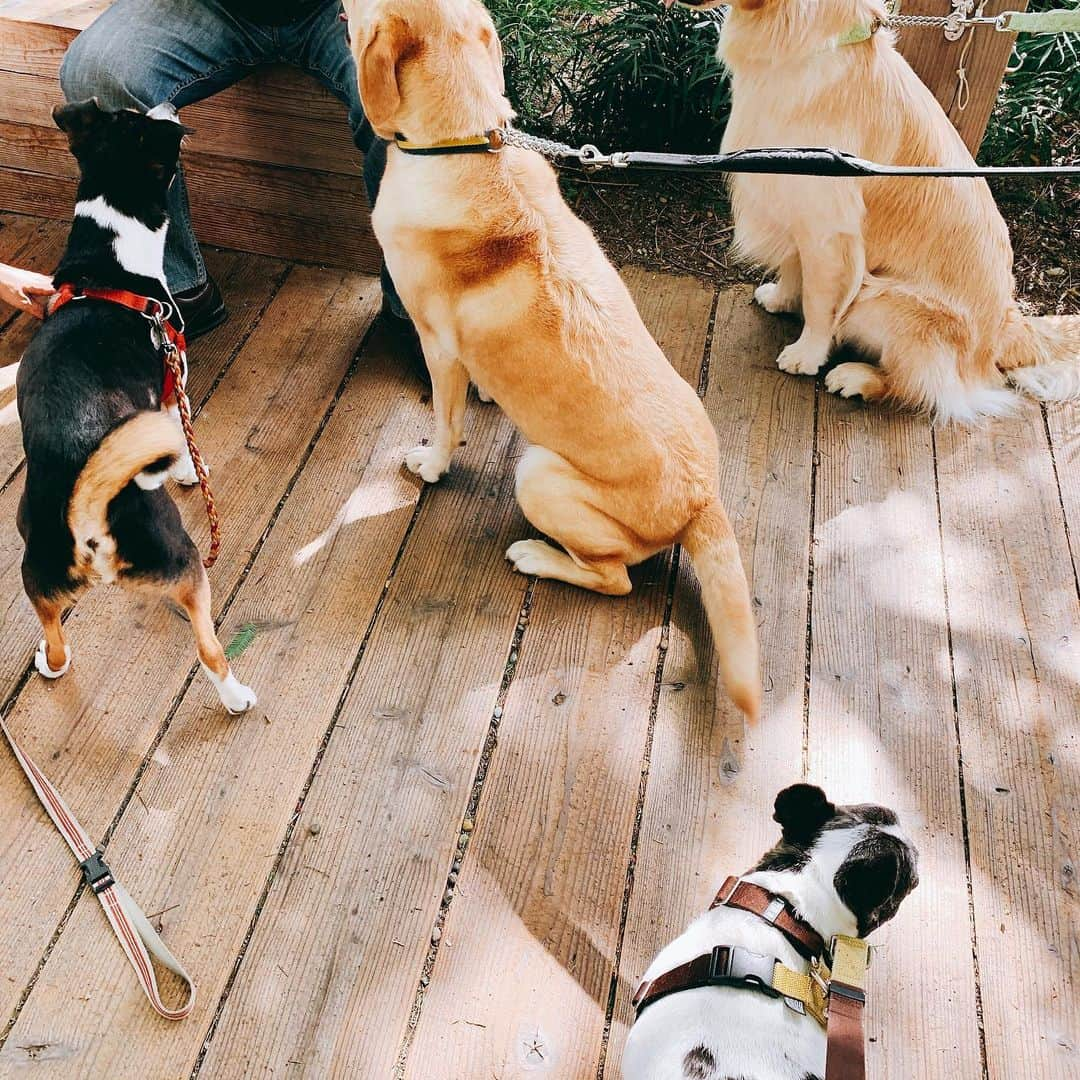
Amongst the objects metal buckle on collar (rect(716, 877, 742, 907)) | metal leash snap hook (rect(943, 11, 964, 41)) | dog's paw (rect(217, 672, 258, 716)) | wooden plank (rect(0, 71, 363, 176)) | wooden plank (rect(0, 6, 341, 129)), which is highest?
metal leash snap hook (rect(943, 11, 964, 41))

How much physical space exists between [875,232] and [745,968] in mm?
2199

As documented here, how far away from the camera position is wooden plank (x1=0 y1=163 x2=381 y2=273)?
9.93 ft

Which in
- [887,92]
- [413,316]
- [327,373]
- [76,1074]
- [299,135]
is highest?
[887,92]

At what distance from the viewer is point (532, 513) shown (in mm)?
2203

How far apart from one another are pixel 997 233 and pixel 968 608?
1205 mm

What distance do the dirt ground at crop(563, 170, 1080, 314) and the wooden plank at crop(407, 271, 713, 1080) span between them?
1.56 metres

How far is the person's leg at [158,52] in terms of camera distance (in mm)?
2424

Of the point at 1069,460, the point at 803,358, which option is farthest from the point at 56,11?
the point at 1069,460

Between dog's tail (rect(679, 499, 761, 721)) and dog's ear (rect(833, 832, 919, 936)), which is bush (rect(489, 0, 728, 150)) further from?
dog's ear (rect(833, 832, 919, 936))

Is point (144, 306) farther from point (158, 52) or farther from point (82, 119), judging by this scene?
point (158, 52)

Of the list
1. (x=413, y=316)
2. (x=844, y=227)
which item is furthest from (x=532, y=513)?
(x=844, y=227)

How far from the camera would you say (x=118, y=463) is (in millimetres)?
1549

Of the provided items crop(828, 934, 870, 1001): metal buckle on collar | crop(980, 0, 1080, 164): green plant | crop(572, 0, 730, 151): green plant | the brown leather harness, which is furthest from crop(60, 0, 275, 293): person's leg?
crop(980, 0, 1080, 164): green plant

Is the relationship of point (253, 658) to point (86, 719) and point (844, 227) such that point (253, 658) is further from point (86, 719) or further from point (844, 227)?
point (844, 227)
